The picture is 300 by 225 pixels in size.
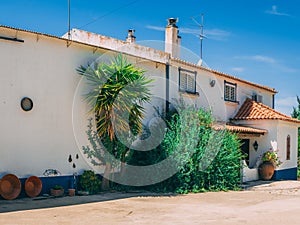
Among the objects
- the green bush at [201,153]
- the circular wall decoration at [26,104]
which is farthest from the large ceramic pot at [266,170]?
the circular wall decoration at [26,104]

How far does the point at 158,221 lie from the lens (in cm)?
988

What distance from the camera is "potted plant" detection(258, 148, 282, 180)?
2088cm

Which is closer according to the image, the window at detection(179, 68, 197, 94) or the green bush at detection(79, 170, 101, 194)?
the green bush at detection(79, 170, 101, 194)

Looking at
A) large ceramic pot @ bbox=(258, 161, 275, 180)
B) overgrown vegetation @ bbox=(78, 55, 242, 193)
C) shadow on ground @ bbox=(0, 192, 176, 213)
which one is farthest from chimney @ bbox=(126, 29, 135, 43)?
shadow on ground @ bbox=(0, 192, 176, 213)

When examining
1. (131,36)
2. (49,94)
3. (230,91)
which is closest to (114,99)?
(49,94)

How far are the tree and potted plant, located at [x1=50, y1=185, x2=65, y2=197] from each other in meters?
1.74

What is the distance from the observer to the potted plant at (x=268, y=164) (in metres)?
20.9

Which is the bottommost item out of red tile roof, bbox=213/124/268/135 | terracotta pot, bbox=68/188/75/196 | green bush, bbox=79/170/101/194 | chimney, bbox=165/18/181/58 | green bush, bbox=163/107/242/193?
terracotta pot, bbox=68/188/75/196

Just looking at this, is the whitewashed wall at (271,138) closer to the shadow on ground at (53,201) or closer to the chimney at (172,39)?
the chimney at (172,39)

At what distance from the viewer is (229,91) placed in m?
22.6

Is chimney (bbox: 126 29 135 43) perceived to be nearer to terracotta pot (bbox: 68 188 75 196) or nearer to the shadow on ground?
the shadow on ground

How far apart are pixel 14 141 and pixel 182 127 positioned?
21.3 feet

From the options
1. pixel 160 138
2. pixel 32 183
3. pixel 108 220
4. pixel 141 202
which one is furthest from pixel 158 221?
pixel 160 138

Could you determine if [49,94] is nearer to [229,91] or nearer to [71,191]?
[71,191]
